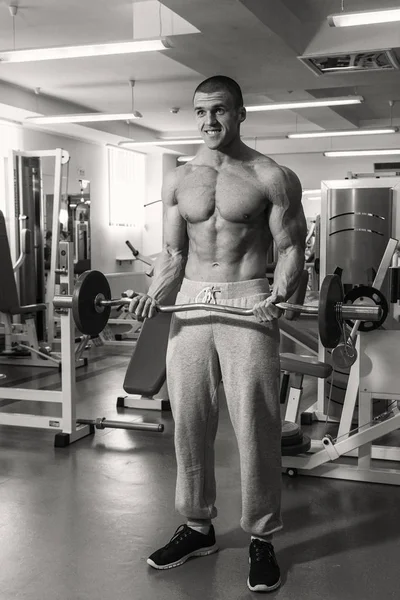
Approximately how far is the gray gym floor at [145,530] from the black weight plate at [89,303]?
2.56 feet

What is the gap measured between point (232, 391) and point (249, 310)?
1.01 feet

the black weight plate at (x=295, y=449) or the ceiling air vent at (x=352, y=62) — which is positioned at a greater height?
the ceiling air vent at (x=352, y=62)

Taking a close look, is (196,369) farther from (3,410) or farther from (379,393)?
(3,410)

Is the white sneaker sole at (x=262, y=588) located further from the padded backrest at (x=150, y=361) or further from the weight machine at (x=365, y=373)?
the padded backrest at (x=150, y=361)

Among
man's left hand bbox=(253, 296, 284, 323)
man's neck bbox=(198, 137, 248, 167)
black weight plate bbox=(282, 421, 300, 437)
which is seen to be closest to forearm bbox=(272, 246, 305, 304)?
man's left hand bbox=(253, 296, 284, 323)

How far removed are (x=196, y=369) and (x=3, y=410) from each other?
273 cm

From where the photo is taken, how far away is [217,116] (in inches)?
81.7

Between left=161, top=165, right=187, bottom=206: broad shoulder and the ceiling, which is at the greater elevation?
the ceiling

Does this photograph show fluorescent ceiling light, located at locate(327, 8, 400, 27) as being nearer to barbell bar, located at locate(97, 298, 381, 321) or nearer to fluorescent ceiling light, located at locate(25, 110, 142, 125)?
barbell bar, located at locate(97, 298, 381, 321)

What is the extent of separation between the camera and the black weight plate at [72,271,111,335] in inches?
88.8

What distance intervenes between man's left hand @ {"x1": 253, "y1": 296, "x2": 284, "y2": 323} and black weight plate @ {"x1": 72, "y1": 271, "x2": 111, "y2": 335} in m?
0.62

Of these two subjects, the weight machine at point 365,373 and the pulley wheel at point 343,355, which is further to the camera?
the weight machine at point 365,373

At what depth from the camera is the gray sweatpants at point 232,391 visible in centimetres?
210

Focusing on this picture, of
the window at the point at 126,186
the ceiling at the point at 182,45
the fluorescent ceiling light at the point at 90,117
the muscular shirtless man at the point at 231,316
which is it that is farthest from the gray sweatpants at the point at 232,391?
the window at the point at 126,186
